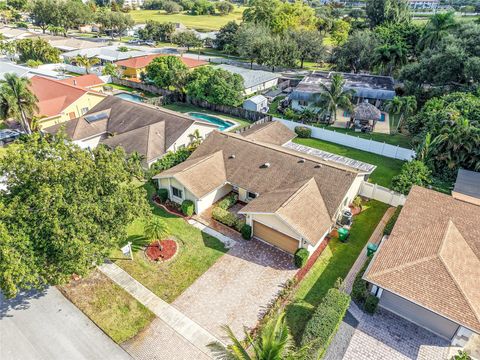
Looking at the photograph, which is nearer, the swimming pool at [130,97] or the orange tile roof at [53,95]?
the orange tile roof at [53,95]

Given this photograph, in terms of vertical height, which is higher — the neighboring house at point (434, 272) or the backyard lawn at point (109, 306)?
the neighboring house at point (434, 272)

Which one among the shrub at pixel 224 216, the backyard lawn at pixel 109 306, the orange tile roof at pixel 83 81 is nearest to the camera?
the backyard lawn at pixel 109 306

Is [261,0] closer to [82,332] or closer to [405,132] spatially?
[405,132]

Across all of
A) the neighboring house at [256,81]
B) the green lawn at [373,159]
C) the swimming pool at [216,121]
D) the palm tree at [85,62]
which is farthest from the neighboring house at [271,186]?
the palm tree at [85,62]

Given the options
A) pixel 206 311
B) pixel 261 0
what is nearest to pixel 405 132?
pixel 206 311

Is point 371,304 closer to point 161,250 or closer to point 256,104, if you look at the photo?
point 161,250

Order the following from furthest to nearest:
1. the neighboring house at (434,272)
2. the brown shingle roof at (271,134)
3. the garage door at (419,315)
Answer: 1. the brown shingle roof at (271,134)
2. the garage door at (419,315)
3. the neighboring house at (434,272)

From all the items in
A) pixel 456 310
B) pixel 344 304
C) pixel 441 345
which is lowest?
pixel 441 345

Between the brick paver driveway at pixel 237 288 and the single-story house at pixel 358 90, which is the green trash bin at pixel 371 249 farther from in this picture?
the single-story house at pixel 358 90

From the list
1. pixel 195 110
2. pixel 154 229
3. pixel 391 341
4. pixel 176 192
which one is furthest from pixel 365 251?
pixel 195 110
